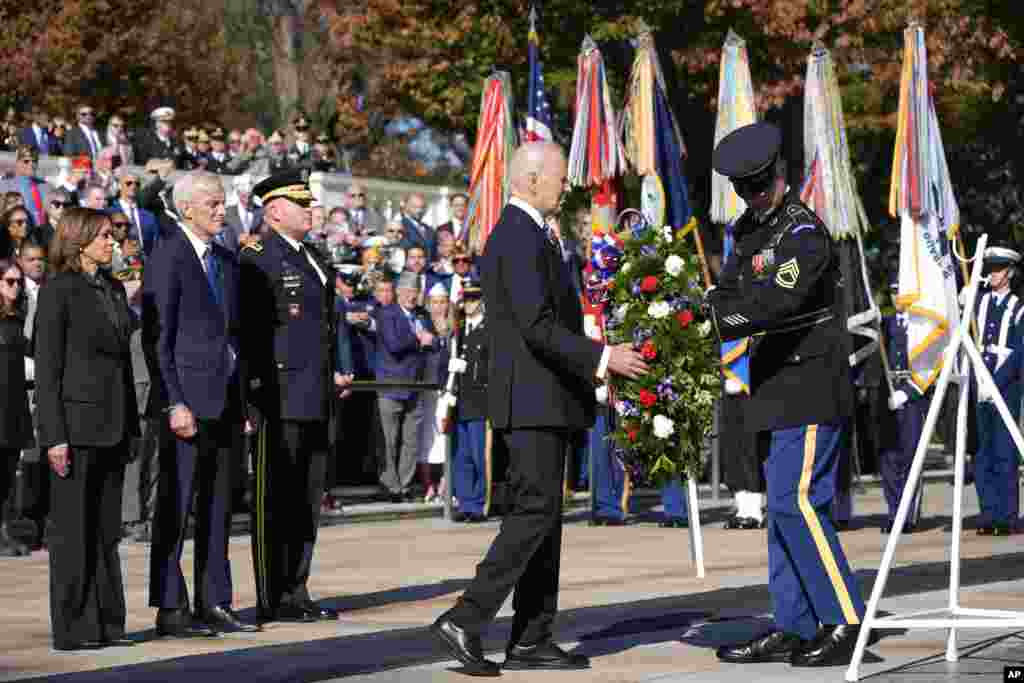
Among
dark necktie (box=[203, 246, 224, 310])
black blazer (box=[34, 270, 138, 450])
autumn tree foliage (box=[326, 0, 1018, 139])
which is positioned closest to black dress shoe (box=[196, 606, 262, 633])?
black blazer (box=[34, 270, 138, 450])

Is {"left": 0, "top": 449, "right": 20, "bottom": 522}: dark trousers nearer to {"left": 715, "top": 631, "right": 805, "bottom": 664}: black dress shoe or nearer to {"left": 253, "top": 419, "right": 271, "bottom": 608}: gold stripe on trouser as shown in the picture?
{"left": 253, "top": 419, "right": 271, "bottom": 608}: gold stripe on trouser

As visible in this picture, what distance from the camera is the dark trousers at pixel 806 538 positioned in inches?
363

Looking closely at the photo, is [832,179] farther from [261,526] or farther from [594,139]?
[261,526]

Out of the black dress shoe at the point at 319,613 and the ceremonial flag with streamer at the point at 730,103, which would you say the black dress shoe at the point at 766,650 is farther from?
the ceremonial flag with streamer at the point at 730,103

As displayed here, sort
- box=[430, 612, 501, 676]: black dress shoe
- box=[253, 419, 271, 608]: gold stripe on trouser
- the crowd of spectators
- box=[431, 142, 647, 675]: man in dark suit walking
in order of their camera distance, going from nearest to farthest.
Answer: box=[430, 612, 501, 676]: black dress shoe, box=[431, 142, 647, 675]: man in dark suit walking, box=[253, 419, 271, 608]: gold stripe on trouser, the crowd of spectators

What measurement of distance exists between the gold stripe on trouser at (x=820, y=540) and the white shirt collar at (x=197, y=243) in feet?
11.5

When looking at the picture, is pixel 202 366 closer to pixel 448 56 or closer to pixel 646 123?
pixel 646 123

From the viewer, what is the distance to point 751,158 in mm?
9422

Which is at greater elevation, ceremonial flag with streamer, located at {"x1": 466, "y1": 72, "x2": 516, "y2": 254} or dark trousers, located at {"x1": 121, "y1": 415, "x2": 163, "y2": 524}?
ceremonial flag with streamer, located at {"x1": 466, "y1": 72, "x2": 516, "y2": 254}

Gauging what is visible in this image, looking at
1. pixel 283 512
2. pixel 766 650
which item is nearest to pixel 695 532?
pixel 283 512

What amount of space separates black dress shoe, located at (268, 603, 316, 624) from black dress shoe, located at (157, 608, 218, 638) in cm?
62

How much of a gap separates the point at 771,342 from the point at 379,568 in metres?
5.68

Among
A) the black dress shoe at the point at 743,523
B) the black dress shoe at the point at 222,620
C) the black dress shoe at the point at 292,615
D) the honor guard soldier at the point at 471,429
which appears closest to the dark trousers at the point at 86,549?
the black dress shoe at the point at 222,620

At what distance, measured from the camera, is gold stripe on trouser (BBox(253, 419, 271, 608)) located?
11352mm
